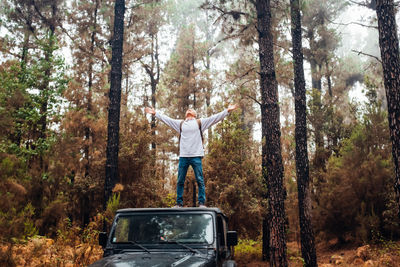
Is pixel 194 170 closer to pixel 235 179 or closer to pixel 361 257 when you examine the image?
pixel 235 179

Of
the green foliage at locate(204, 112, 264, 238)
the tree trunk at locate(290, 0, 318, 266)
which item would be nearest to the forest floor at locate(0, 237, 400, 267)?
the tree trunk at locate(290, 0, 318, 266)

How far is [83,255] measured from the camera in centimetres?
701

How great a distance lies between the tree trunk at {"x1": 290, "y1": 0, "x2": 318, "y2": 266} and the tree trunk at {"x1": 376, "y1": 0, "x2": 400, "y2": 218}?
10.7ft

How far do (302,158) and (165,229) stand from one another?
8.16 m

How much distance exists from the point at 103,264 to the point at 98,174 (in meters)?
11.7

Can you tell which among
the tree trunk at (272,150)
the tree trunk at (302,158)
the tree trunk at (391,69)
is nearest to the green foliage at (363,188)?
the tree trunk at (302,158)

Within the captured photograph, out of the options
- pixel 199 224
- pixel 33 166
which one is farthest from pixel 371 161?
pixel 33 166

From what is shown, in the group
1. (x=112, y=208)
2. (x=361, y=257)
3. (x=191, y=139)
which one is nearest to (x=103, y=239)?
(x=191, y=139)

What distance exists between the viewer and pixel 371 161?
13.2 meters

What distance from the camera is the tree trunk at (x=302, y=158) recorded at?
10.9m

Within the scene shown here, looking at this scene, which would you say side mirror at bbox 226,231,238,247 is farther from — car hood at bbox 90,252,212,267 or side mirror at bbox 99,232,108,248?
side mirror at bbox 99,232,108,248

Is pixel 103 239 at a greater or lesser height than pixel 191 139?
lesser

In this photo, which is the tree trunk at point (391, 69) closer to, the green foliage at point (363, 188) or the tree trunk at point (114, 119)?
the green foliage at point (363, 188)

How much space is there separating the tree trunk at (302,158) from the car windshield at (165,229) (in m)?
7.39
